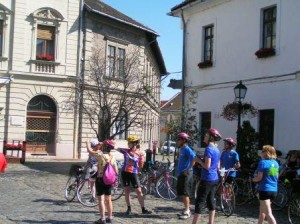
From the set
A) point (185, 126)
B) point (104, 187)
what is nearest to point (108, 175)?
point (104, 187)

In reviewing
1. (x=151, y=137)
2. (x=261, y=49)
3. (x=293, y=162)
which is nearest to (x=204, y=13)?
(x=261, y=49)

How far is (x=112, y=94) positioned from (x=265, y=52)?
10.3m

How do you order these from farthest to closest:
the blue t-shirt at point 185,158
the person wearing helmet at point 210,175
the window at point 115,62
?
the window at point 115,62 → the blue t-shirt at point 185,158 → the person wearing helmet at point 210,175

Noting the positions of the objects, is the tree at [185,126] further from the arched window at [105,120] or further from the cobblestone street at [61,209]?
the arched window at [105,120]

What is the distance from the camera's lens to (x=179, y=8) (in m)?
21.0

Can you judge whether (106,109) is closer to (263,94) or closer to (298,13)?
(263,94)

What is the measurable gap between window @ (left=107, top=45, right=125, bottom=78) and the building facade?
5.80ft

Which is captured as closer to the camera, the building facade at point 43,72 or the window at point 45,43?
the building facade at point 43,72

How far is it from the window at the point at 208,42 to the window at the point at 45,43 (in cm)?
1199

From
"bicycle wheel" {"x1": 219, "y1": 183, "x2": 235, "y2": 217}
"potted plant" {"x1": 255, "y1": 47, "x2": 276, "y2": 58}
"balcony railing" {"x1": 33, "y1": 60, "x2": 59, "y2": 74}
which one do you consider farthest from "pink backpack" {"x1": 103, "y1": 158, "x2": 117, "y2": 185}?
"balcony railing" {"x1": 33, "y1": 60, "x2": 59, "y2": 74}

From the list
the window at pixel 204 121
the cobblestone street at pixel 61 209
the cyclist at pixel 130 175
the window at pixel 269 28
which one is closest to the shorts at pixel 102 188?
the cobblestone street at pixel 61 209

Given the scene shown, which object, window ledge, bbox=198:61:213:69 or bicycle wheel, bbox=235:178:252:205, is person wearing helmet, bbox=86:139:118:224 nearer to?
bicycle wheel, bbox=235:178:252:205

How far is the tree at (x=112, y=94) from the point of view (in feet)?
74.8

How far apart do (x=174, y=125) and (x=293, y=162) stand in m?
5.28
